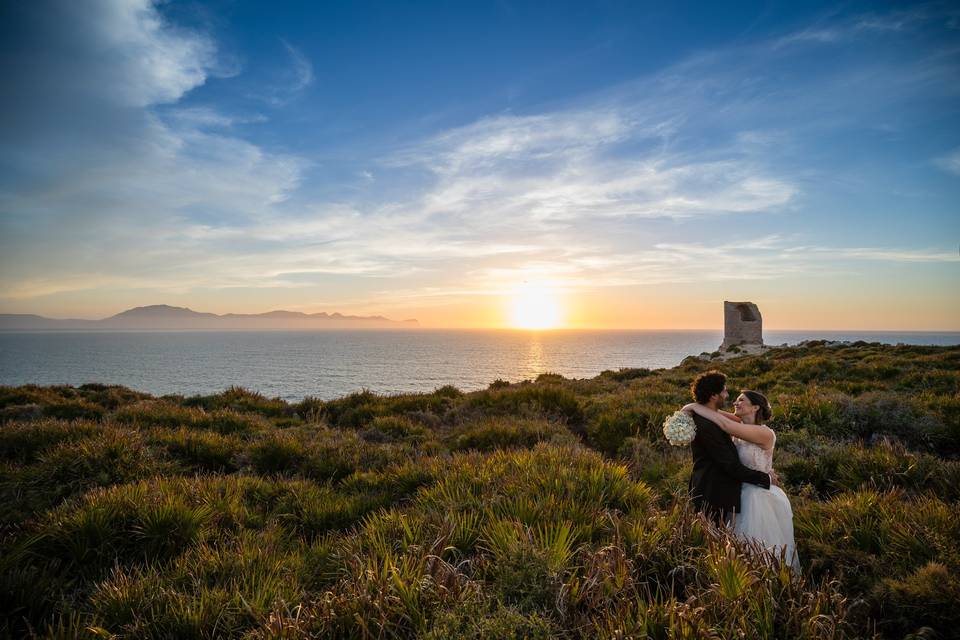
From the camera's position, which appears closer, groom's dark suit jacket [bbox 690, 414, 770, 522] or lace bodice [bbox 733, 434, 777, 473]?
groom's dark suit jacket [bbox 690, 414, 770, 522]

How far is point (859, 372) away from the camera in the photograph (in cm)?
1559

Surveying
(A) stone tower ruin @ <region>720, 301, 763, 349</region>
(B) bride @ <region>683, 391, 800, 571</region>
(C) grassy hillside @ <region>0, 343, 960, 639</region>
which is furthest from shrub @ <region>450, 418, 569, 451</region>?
(A) stone tower ruin @ <region>720, 301, 763, 349</region>

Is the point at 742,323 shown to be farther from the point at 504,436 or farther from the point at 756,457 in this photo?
the point at 756,457

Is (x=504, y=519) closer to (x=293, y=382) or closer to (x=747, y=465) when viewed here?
(x=747, y=465)

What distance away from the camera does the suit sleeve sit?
525 centimetres

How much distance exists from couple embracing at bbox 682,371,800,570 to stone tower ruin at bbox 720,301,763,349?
124ft

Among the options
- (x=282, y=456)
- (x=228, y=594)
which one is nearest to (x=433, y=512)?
(x=228, y=594)

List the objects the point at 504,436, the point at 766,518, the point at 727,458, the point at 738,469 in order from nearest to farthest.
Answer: the point at 766,518
the point at 738,469
the point at 727,458
the point at 504,436

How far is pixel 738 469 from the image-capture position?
536 cm

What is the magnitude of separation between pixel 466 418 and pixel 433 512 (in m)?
8.62

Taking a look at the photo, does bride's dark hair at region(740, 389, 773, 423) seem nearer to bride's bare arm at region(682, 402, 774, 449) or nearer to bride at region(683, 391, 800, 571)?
bride at region(683, 391, 800, 571)

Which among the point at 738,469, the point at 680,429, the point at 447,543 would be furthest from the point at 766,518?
the point at 447,543

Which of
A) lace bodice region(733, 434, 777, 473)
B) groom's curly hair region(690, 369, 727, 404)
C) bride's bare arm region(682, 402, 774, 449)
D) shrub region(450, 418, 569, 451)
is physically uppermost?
groom's curly hair region(690, 369, 727, 404)

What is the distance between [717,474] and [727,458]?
0.28 meters
